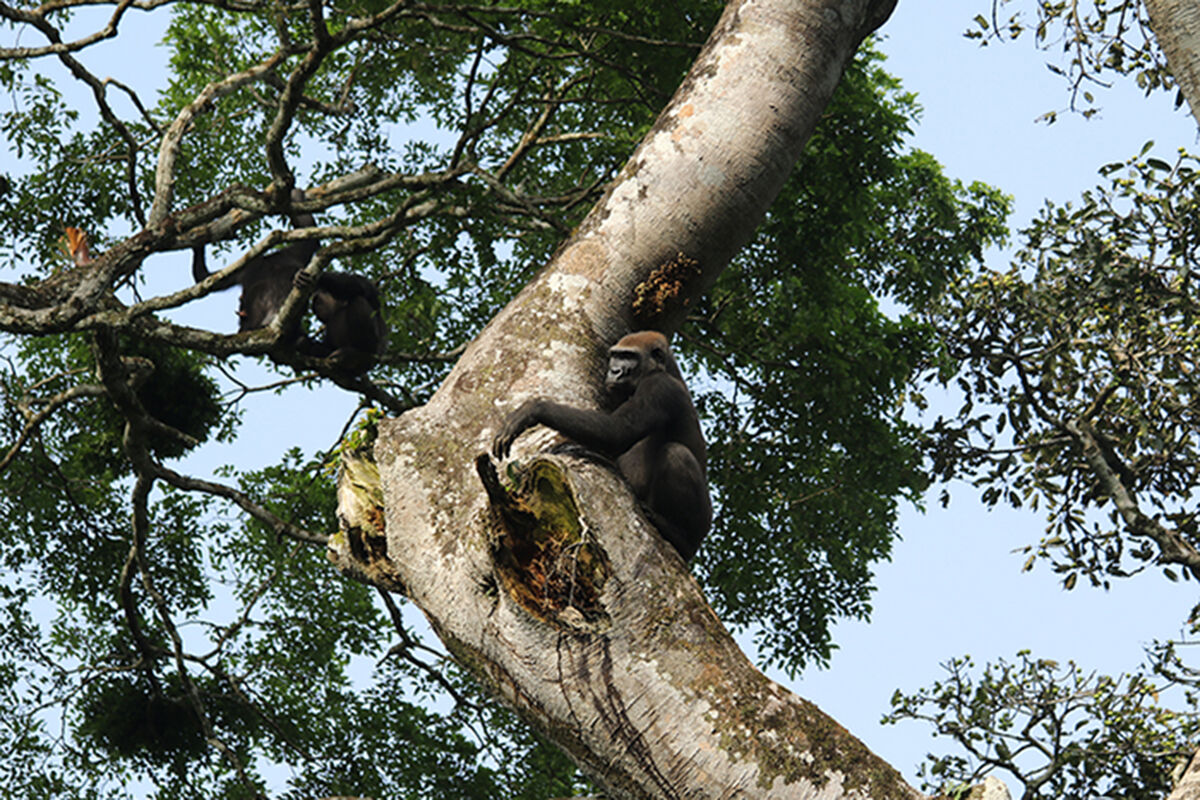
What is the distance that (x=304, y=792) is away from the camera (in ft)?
34.3

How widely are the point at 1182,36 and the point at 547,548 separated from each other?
105 inches

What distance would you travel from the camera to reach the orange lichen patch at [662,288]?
4.55 metres

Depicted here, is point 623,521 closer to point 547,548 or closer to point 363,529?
point 547,548

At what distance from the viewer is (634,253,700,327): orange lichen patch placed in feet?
14.9

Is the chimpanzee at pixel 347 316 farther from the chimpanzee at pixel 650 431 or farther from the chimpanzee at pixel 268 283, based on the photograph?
the chimpanzee at pixel 650 431

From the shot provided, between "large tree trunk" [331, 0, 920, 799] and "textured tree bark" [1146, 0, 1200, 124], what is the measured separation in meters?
1.35

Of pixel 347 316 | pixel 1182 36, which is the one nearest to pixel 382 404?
pixel 347 316

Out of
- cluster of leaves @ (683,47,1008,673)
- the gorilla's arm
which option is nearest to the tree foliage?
cluster of leaves @ (683,47,1008,673)

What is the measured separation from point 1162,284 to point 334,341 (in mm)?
6458

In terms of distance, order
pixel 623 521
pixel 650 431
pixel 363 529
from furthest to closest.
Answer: pixel 650 431 → pixel 363 529 → pixel 623 521

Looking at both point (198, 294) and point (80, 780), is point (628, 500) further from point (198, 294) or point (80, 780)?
point (80, 780)

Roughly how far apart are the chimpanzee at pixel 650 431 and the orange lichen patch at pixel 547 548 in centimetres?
43

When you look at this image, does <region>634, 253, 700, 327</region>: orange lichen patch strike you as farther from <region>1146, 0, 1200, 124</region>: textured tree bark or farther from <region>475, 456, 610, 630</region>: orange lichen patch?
<region>1146, 0, 1200, 124</region>: textured tree bark

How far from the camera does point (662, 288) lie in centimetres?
457
